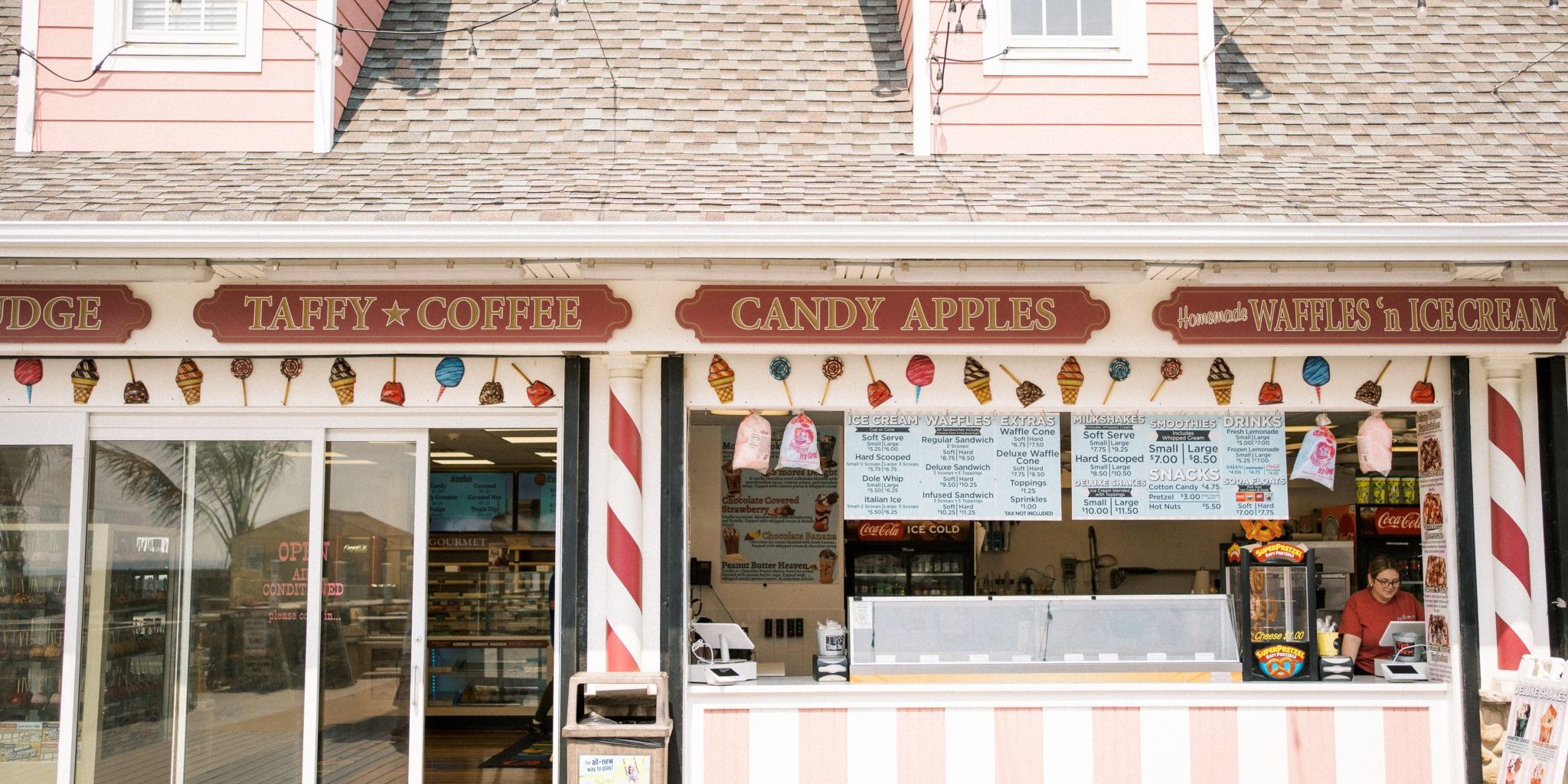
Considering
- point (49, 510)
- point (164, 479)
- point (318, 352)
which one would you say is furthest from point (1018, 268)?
point (49, 510)

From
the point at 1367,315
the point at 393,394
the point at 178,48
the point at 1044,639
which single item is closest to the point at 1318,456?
the point at 1367,315

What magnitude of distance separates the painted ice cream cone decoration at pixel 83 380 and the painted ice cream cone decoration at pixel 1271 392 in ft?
21.8

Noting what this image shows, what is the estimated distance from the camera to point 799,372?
24.0ft

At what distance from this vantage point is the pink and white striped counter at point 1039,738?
7.08 meters

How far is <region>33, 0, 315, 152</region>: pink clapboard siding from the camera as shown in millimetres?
7551

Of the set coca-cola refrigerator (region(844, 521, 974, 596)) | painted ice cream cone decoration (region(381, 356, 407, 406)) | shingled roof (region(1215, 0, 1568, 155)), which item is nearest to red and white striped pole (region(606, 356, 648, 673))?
painted ice cream cone decoration (region(381, 356, 407, 406))

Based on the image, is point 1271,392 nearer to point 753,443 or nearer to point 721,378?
point 753,443

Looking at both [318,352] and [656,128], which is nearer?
[318,352]

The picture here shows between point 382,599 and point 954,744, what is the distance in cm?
332

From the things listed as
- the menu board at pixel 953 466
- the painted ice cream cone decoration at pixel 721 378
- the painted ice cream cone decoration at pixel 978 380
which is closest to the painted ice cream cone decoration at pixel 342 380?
the painted ice cream cone decoration at pixel 721 378

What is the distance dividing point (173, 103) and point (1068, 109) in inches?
211

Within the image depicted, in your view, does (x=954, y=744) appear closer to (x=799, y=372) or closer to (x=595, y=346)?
(x=799, y=372)

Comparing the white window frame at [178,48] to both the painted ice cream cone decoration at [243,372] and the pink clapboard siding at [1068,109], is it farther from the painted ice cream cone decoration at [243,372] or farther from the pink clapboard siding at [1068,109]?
Answer: the pink clapboard siding at [1068,109]

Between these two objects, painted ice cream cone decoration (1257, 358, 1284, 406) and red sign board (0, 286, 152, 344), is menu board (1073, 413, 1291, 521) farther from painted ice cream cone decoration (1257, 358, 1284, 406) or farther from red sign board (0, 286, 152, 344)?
red sign board (0, 286, 152, 344)
